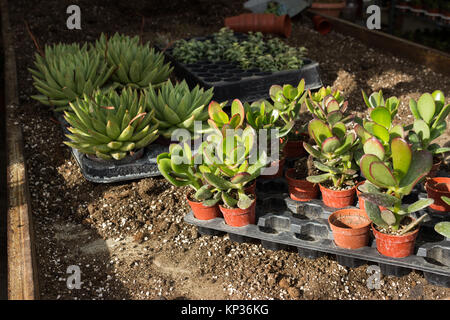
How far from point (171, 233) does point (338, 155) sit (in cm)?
88

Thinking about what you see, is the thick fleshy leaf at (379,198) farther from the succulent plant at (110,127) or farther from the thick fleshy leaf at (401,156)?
the succulent plant at (110,127)

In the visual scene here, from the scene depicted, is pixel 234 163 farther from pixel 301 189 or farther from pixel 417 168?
pixel 417 168

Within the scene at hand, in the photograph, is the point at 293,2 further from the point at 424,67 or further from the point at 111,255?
the point at 111,255

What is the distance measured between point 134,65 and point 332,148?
170 centimetres

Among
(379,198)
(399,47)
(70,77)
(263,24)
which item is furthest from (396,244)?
(263,24)

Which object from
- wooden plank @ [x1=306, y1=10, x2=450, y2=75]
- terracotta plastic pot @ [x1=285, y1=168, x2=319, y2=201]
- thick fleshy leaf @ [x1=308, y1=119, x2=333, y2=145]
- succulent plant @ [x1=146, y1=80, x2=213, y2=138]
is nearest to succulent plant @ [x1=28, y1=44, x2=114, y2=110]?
succulent plant @ [x1=146, y1=80, x2=213, y2=138]

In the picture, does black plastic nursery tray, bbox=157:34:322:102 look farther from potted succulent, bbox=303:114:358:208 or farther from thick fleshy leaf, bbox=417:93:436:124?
thick fleshy leaf, bbox=417:93:436:124

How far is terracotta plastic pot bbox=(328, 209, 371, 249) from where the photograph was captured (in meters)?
1.80

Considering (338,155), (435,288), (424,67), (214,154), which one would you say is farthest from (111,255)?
(424,67)

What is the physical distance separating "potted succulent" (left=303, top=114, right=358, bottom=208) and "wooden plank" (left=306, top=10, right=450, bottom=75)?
85.5 inches

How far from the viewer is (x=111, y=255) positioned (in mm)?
2109

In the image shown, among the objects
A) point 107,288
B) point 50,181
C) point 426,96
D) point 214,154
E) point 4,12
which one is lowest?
point 107,288

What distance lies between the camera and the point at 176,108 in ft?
8.68

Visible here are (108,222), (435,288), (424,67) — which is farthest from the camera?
(424,67)
